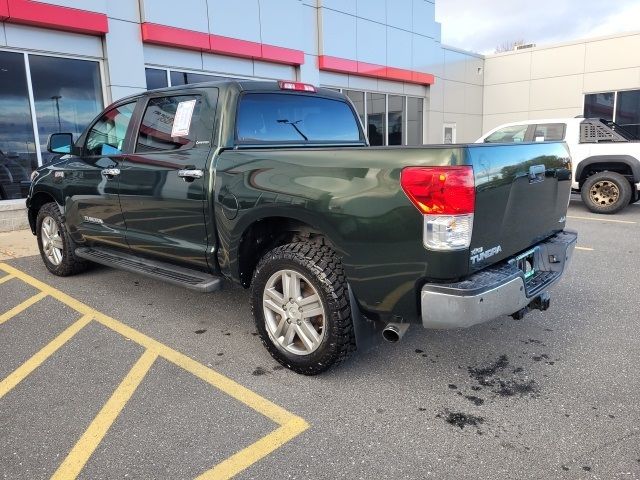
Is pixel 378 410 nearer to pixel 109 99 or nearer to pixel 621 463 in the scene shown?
pixel 621 463

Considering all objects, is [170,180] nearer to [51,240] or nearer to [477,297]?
[477,297]

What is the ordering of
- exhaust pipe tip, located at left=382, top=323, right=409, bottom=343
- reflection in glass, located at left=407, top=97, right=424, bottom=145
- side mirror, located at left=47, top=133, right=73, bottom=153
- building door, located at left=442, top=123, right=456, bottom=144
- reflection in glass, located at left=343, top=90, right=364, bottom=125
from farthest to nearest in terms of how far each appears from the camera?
building door, located at left=442, top=123, right=456, bottom=144 < reflection in glass, located at left=407, top=97, right=424, bottom=145 < reflection in glass, located at left=343, top=90, right=364, bottom=125 < side mirror, located at left=47, top=133, right=73, bottom=153 < exhaust pipe tip, located at left=382, top=323, right=409, bottom=343

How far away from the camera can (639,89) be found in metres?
17.2

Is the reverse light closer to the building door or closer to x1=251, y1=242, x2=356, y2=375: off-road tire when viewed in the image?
x1=251, y1=242, x2=356, y2=375: off-road tire

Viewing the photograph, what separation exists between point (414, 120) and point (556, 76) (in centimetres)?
588

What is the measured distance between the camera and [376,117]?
16516mm

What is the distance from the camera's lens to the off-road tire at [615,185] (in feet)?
30.8

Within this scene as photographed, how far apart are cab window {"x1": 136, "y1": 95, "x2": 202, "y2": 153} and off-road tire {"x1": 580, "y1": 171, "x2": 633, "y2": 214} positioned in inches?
339

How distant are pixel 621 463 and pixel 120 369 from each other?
2.93m

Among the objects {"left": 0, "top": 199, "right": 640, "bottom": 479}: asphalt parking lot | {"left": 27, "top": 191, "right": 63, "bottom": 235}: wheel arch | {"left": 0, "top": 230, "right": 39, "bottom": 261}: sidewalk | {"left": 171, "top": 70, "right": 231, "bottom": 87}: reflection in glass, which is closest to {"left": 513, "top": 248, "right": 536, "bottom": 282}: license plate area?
{"left": 0, "top": 199, "right": 640, "bottom": 479}: asphalt parking lot

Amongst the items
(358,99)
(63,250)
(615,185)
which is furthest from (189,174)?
(358,99)

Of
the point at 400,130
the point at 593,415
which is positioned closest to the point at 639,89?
the point at 400,130

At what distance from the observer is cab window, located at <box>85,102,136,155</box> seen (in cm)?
445

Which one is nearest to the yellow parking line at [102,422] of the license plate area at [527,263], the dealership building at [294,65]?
the license plate area at [527,263]
